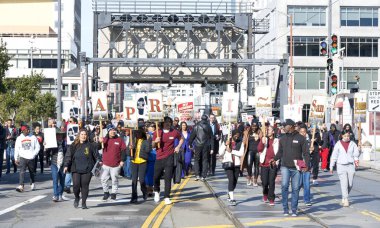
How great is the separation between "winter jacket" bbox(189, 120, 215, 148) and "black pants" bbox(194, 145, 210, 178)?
15 cm

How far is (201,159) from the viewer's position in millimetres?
24969

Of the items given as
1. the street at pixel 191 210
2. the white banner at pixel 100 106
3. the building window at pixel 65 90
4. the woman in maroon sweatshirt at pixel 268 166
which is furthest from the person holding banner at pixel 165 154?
the building window at pixel 65 90

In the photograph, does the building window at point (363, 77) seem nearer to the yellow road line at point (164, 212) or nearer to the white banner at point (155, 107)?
the yellow road line at point (164, 212)

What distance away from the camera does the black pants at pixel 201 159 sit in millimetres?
24781

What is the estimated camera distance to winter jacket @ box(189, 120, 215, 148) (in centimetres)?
2482

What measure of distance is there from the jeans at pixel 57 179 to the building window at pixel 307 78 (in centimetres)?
5538

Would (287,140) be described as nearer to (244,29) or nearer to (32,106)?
(244,29)

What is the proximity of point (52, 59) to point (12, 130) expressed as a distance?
259 ft

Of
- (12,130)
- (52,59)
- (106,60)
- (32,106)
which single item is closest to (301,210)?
(12,130)

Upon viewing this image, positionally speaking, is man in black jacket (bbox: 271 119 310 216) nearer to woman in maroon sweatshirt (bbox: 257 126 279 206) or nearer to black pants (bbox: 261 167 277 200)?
woman in maroon sweatshirt (bbox: 257 126 279 206)

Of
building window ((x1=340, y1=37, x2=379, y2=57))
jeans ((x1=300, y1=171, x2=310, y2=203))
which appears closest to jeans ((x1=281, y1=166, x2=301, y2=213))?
jeans ((x1=300, y1=171, x2=310, y2=203))

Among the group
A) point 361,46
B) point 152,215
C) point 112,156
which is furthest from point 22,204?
point 361,46

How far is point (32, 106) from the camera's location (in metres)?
65.1

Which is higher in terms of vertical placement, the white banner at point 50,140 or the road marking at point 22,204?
the white banner at point 50,140
